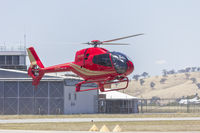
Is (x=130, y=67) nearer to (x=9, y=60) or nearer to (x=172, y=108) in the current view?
(x=9, y=60)

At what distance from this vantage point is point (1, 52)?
9300 centimetres

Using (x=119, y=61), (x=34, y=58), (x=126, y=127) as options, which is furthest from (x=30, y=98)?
(x=119, y=61)

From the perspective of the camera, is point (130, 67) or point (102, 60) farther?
point (102, 60)

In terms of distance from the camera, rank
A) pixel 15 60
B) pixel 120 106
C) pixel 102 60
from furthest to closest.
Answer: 1. pixel 15 60
2. pixel 120 106
3. pixel 102 60

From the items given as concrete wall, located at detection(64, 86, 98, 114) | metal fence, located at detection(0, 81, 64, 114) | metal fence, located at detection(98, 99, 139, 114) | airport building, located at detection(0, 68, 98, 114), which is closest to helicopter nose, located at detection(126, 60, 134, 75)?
airport building, located at detection(0, 68, 98, 114)

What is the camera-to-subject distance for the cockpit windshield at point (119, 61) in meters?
42.3

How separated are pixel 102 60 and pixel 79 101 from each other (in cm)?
3726

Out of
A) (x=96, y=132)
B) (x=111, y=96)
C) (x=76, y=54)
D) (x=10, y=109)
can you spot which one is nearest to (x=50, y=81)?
(x=10, y=109)

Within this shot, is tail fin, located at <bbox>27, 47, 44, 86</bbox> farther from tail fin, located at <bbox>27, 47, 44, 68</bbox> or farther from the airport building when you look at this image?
the airport building

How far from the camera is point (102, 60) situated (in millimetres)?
43562

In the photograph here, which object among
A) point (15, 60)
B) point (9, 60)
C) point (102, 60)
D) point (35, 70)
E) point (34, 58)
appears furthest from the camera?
point (9, 60)

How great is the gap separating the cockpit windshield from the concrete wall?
3495 cm

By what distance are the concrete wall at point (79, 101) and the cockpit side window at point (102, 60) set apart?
33583mm

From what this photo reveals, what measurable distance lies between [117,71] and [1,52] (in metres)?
54.3
